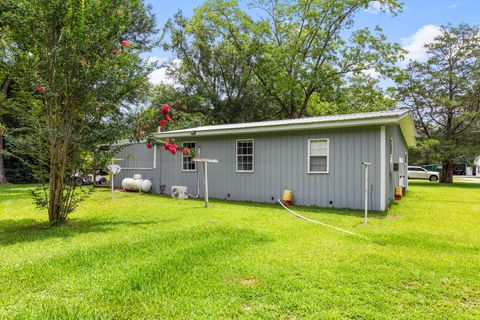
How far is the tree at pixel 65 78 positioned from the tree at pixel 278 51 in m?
15.9

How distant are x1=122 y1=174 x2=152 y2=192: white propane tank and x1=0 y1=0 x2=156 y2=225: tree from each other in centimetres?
645

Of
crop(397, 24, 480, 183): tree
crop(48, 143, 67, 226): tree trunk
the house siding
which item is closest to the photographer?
crop(48, 143, 67, 226): tree trunk

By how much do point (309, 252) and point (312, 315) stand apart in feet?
5.59

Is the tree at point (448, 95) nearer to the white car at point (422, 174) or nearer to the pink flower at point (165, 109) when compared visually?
the white car at point (422, 174)

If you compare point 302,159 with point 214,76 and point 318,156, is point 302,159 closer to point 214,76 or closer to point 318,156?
point 318,156

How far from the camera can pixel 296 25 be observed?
2164 centimetres

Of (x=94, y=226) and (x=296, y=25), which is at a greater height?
(x=296, y=25)

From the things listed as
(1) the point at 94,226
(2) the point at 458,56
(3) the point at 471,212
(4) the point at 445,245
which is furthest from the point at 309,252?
(2) the point at 458,56

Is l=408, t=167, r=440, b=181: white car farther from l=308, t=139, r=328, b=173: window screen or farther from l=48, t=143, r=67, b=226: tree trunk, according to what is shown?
l=48, t=143, r=67, b=226: tree trunk

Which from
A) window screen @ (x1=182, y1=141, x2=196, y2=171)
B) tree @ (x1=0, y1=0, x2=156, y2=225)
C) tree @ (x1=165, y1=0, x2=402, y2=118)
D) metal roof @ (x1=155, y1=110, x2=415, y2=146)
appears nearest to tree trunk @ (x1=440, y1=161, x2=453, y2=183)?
tree @ (x1=165, y1=0, x2=402, y2=118)

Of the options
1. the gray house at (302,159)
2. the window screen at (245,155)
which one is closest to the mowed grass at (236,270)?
the gray house at (302,159)

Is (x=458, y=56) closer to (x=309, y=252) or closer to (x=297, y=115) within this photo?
(x=297, y=115)

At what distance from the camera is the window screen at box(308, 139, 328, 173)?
850cm

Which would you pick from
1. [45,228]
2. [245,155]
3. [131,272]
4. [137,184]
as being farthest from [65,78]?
[137,184]
